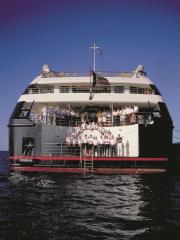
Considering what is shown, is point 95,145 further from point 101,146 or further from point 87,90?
point 87,90

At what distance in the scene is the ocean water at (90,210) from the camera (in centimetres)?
725

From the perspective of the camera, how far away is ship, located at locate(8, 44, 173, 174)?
18.4 m

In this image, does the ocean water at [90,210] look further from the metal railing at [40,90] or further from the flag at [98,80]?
the metal railing at [40,90]

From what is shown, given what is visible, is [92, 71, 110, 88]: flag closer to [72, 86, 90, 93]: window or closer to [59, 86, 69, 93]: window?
[72, 86, 90, 93]: window

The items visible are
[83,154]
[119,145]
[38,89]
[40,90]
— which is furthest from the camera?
[40,90]

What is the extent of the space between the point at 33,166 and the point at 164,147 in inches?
318

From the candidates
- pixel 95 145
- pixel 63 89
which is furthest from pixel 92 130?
pixel 63 89

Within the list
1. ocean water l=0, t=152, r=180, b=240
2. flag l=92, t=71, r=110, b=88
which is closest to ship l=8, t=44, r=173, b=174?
flag l=92, t=71, r=110, b=88

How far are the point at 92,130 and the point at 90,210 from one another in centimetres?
1083

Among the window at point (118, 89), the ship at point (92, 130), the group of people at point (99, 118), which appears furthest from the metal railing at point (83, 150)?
the window at point (118, 89)

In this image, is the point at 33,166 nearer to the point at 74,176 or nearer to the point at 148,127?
the point at 74,176

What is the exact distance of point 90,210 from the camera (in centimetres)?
938

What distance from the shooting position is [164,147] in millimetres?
18609

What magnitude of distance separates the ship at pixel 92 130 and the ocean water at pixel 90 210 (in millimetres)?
3268
